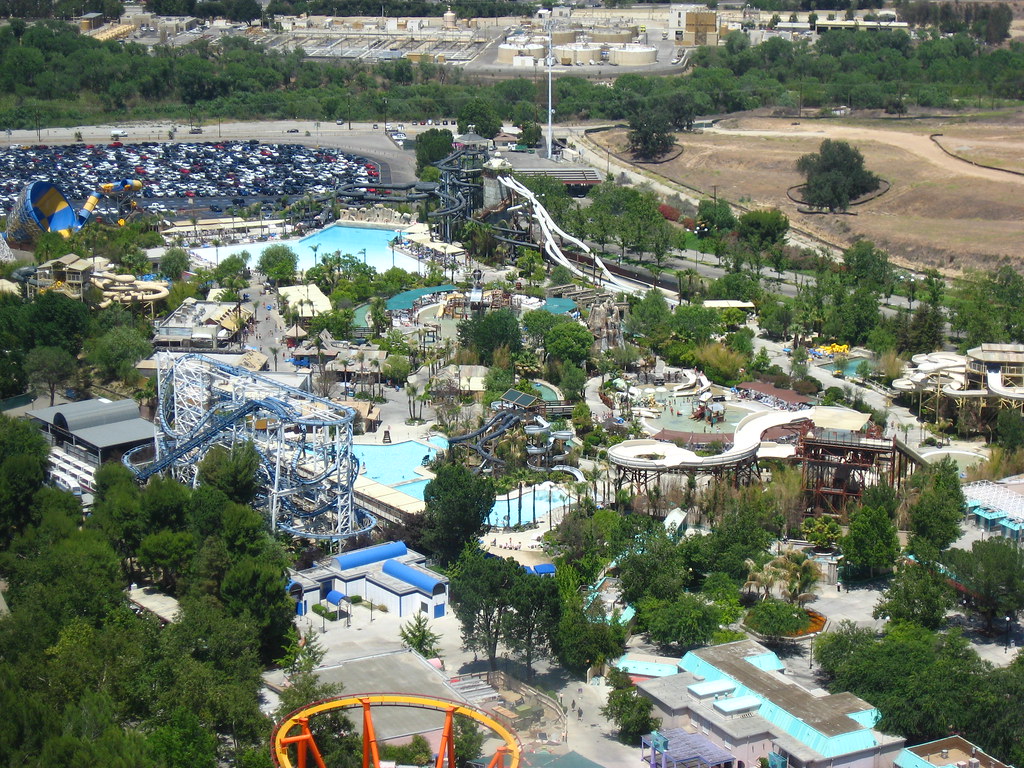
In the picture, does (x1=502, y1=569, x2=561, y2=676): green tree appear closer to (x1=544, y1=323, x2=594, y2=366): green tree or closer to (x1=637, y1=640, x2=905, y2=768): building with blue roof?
(x1=637, y1=640, x2=905, y2=768): building with blue roof

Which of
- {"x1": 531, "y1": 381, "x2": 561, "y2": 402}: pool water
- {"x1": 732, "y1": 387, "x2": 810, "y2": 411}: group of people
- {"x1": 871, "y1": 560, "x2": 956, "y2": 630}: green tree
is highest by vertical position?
{"x1": 871, "y1": 560, "x2": 956, "y2": 630}: green tree

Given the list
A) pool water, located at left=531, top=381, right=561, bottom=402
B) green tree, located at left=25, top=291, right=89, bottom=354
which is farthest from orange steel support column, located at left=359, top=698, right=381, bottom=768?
green tree, located at left=25, top=291, right=89, bottom=354

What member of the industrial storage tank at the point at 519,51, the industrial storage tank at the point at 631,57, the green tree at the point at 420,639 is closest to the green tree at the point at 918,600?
the green tree at the point at 420,639

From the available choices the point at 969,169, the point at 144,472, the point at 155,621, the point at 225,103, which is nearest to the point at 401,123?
the point at 225,103

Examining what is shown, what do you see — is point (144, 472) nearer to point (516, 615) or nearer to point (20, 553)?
point (20, 553)

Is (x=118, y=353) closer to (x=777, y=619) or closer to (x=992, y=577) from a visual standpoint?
(x=777, y=619)

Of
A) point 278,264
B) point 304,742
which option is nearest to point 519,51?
point 278,264

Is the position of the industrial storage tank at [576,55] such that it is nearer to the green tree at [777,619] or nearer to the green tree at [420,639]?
the green tree at [777,619]
